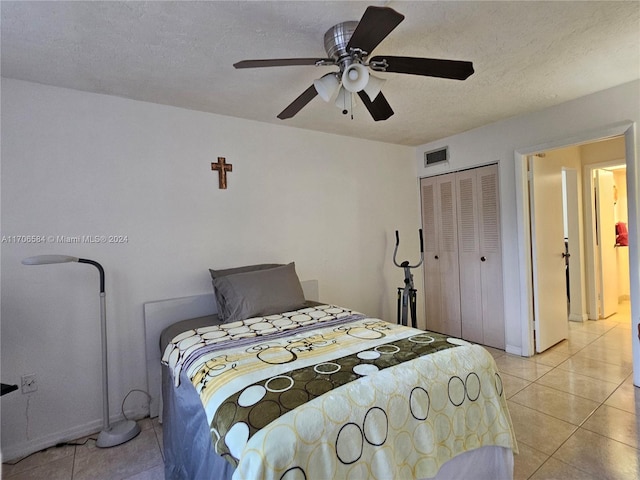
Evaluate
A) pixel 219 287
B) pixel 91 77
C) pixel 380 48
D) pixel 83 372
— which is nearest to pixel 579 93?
pixel 380 48

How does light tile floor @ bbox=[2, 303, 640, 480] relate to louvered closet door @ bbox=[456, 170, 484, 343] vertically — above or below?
below

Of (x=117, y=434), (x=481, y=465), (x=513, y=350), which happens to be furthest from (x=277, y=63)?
(x=513, y=350)

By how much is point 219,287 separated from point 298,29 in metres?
1.75

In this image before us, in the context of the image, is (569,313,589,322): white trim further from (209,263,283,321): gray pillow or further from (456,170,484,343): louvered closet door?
(209,263,283,321): gray pillow

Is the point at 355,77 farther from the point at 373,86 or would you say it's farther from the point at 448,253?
the point at 448,253

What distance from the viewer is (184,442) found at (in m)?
1.61

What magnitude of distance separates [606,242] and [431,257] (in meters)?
2.54

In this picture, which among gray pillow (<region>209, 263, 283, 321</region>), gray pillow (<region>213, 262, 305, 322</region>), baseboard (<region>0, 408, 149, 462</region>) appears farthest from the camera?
gray pillow (<region>209, 263, 283, 321</region>)

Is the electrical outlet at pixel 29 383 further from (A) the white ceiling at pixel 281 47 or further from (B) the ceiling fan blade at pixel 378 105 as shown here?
(B) the ceiling fan blade at pixel 378 105

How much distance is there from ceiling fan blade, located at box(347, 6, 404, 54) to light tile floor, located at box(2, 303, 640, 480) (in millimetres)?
2264

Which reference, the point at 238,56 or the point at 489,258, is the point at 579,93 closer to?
the point at 489,258

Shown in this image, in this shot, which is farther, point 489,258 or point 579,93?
point 489,258

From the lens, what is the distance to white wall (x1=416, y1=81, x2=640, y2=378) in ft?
8.19

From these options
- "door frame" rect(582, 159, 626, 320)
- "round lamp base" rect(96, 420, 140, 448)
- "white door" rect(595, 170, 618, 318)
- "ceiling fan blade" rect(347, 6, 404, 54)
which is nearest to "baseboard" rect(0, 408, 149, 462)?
"round lamp base" rect(96, 420, 140, 448)
